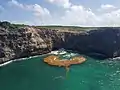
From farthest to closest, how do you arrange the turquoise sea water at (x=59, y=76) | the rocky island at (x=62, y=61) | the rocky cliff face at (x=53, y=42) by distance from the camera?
the rocky cliff face at (x=53, y=42)
the rocky island at (x=62, y=61)
the turquoise sea water at (x=59, y=76)

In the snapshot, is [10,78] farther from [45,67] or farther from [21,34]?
[21,34]

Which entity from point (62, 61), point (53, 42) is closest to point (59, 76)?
point (62, 61)

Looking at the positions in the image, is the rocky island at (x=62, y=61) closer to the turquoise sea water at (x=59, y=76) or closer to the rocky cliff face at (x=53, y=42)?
the turquoise sea water at (x=59, y=76)

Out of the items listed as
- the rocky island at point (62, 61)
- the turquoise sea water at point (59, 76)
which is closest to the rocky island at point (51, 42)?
the turquoise sea water at point (59, 76)

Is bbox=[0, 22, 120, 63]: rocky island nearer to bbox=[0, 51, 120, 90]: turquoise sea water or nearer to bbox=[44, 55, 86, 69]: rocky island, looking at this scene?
bbox=[0, 51, 120, 90]: turquoise sea water

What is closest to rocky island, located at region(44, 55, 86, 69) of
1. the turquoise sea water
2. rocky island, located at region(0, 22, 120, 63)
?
the turquoise sea water

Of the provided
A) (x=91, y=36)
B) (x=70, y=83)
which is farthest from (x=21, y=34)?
(x=70, y=83)
